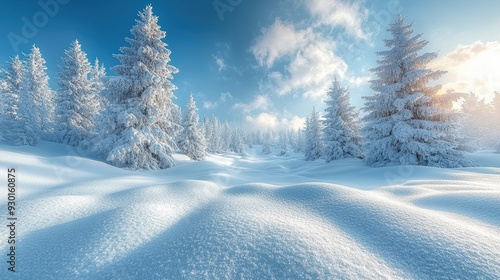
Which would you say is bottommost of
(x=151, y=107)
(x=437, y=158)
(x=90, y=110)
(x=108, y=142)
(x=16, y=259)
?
(x=16, y=259)

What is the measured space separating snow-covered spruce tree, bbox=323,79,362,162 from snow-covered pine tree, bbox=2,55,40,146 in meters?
24.9

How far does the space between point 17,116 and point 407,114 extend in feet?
102

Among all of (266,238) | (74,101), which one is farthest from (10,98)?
(266,238)

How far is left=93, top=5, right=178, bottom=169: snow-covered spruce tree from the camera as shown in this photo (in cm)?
1108

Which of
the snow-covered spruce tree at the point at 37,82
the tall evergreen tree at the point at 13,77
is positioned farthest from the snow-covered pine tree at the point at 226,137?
the tall evergreen tree at the point at 13,77

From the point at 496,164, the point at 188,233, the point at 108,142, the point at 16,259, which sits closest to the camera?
the point at 16,259

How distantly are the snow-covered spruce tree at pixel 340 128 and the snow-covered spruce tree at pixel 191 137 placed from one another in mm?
17553

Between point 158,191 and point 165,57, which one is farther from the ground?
point 165,57

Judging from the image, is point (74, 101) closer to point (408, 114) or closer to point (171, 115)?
point (171, 115)

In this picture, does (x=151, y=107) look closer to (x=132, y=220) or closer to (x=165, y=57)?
(x=165, y=57)

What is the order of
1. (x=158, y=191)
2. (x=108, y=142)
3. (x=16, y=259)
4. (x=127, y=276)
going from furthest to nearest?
(x=108, y=142)
(x=158, y=191)
(x=16, y=259)
(x=127, y=276)

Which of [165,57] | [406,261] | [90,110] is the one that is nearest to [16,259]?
[406,261]

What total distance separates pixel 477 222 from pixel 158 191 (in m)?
5.61

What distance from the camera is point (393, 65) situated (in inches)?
476
